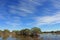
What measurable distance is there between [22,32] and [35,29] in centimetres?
Answer: 1631

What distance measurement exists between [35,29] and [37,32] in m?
2.80

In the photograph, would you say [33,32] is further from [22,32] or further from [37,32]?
[22,32]

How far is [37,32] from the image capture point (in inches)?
3238

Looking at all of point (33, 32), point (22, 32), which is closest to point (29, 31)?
point (33, 32)

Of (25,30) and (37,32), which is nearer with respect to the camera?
(37,32)

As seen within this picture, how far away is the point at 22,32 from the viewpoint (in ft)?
319

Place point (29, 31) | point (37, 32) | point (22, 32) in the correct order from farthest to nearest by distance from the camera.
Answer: point (22, 32) < point (29, 31) < point (37, 32)

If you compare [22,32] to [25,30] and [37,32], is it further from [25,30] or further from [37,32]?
[37,32]

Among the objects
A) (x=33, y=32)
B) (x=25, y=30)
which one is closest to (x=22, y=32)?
(x=25, y=30)

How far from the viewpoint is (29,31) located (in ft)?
288

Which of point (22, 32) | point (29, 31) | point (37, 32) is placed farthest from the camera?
point (22, 32)

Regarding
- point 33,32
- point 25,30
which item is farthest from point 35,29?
point 25,30

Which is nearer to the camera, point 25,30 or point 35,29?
point 35,29

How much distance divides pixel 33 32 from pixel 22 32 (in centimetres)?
1619
